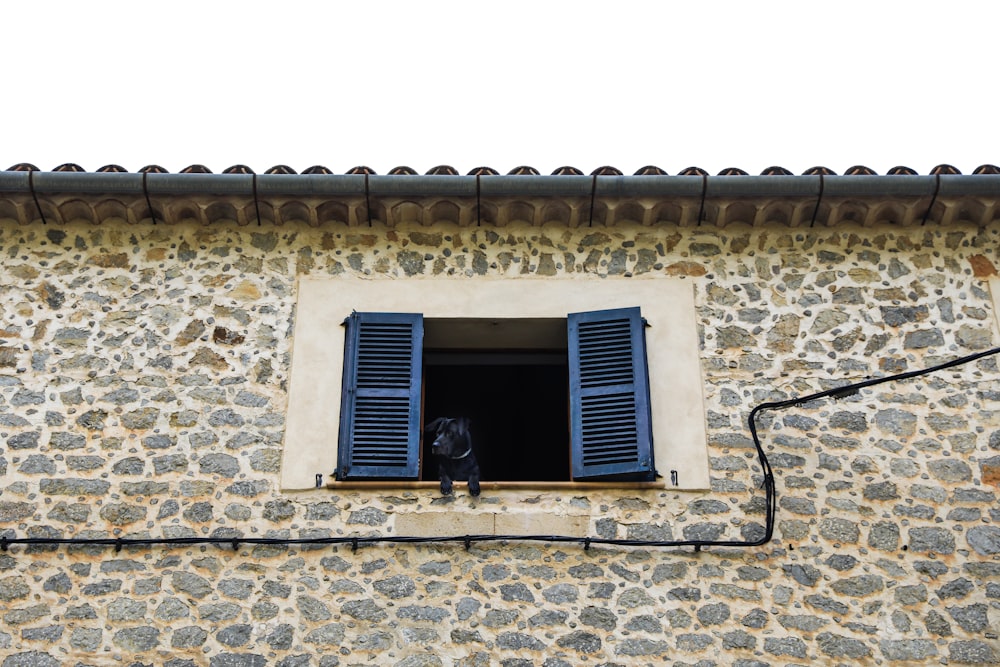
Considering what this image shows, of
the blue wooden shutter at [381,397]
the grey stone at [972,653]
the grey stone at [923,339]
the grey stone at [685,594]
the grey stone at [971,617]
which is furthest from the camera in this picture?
the grey stone at [923,339]

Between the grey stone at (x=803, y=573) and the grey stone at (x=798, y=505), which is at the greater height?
the grey stone at (x=798, y=505)

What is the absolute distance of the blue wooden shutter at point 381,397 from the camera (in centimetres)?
686

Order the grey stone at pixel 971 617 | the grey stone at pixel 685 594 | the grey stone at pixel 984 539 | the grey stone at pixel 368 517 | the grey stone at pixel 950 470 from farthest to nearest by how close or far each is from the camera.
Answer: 1. the grey stone at pixel 950 470
2. the grey stone at pixel 368 517
3. the grey stone at pixel 984 539
4. the grey stone at pixel 685 594
5. the grey stone at pixel 971 617

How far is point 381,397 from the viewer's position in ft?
23.3

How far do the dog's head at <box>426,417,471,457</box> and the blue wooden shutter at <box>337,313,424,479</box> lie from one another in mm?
142

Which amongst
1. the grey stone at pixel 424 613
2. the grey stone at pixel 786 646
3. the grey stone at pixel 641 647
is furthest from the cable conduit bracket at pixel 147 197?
the grey stone at pixel 786 646

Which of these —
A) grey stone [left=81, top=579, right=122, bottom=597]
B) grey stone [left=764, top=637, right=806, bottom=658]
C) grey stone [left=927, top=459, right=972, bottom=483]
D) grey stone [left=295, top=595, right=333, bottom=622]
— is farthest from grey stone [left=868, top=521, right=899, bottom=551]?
grey stone [left=81, top=579, right=122, bottom=597]

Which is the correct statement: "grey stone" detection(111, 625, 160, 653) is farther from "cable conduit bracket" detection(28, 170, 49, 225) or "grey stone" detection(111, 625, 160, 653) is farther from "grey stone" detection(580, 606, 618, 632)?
"cable conduit bracket" detection(28, 170, 49, 225)

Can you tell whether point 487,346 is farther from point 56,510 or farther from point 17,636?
point 17,636

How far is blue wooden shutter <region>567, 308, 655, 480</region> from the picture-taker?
6.82 meters

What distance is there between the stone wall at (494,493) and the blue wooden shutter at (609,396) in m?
0.23

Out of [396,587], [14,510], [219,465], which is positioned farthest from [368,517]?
[14,510]

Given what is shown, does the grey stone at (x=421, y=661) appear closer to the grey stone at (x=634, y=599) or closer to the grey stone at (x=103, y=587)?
the grey stone at (x=634, y=599)

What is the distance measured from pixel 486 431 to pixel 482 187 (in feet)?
9.59
